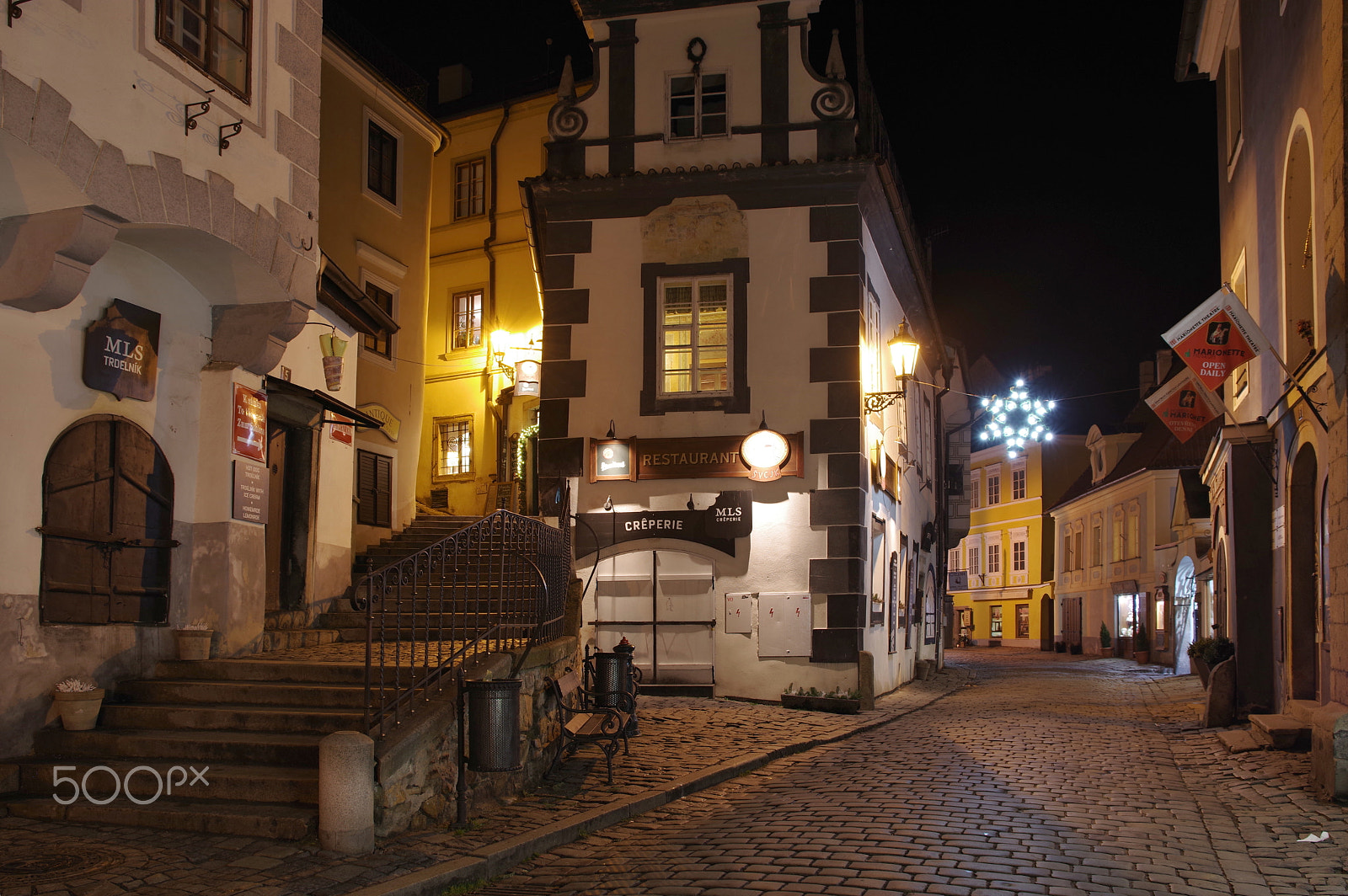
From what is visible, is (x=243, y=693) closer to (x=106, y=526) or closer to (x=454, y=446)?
(x=106, y=526)

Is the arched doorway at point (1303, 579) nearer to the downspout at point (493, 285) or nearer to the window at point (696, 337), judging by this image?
the window at point (696, 337)

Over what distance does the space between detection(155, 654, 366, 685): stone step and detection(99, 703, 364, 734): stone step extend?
18.2 inches

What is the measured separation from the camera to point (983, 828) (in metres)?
8.23

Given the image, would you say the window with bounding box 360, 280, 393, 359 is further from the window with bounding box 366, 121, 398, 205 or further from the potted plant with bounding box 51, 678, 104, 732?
the potted plant with bounding box 51, 678, 104, 732

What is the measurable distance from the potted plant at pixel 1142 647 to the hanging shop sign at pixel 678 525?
23.0 metres

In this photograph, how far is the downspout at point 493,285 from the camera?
85.8ft

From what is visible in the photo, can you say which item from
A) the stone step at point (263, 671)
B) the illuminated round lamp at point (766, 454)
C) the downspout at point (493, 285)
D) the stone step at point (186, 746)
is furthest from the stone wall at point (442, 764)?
the downspout at point (493, 285)

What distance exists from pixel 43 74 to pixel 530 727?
6009 millimetres

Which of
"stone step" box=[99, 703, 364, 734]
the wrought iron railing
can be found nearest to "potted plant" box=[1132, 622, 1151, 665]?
the wrought iron railing

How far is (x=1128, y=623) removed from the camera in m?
40.4

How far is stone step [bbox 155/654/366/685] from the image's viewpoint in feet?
30.8

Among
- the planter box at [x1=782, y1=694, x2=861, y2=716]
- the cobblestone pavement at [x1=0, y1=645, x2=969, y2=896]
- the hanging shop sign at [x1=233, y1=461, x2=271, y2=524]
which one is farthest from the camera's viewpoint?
the planter box at [x1=782, y1=694, x2=861, y2=716]

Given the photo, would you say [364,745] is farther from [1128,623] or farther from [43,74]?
[1128,623]

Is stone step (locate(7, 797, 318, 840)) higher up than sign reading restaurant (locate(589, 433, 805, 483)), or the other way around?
sign reading restaurant (locate(589, 433, 805, 483))
